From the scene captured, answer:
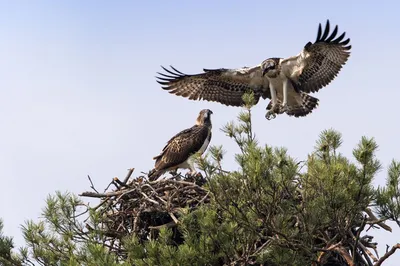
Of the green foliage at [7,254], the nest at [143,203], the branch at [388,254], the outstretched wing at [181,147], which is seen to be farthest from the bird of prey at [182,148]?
the branch at [388,254]

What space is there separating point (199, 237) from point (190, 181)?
2197 millimetres

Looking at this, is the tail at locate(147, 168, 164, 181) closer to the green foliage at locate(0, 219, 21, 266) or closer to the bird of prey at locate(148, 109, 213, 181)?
the bird of prey at locate(148, 109, 213, 181)

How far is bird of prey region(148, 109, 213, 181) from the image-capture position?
1061cm

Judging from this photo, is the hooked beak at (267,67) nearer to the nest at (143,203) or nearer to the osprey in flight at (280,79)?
the osprey in flight at (280,79)

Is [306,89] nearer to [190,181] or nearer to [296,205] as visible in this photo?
[190,181]

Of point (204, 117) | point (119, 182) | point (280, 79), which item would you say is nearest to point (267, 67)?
point (280, 79)

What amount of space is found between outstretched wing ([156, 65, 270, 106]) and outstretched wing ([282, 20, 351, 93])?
468mm

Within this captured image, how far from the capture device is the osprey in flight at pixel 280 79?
37.4ft

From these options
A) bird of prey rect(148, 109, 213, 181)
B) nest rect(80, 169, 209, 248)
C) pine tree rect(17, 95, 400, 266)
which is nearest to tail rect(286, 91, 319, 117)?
bird of prey rect(148, 109, 213, 181)

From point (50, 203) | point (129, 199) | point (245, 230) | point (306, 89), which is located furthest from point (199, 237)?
point (306, 89)

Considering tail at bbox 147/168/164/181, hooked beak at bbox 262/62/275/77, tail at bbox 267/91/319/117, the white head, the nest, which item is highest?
hooked beak at bbox 262/62/275/77

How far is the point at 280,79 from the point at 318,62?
21.9 inches

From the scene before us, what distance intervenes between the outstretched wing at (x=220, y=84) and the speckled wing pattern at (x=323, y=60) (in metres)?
0.57

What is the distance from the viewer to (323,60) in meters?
11.5
